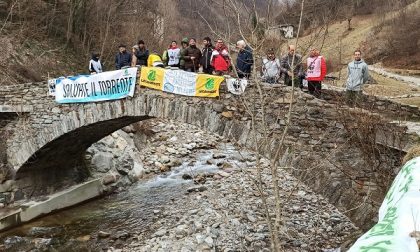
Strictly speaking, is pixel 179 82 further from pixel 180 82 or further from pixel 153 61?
pixel 153 61

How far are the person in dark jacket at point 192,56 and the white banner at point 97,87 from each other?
1.29m

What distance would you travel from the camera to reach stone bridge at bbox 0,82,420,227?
6801 mm

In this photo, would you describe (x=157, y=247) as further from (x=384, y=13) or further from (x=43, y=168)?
(x=384, y=13)

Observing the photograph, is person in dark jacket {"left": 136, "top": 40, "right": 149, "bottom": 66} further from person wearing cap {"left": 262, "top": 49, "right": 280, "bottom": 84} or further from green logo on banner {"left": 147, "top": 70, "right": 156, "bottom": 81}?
person wearing cap {"left": 262, "top": 49, "right": 280, "bottom": 84}

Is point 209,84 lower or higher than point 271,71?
lower

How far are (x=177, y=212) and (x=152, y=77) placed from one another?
3.61m

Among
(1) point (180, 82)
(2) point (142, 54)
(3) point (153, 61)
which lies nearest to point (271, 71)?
(1) point (180, 82)

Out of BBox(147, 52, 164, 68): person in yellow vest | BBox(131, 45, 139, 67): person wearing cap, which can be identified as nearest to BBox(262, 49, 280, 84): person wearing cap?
BBox(147, 52, 164, 68): person in yellow vest

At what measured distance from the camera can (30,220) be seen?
10.6m

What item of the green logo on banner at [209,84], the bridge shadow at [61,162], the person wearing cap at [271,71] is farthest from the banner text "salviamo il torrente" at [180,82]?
the bridge shadow at [61,162]

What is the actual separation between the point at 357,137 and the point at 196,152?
9.75 meters

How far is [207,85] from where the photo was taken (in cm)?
804

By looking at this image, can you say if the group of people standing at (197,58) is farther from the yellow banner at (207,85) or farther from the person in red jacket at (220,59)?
the yellow banner at (207,85)

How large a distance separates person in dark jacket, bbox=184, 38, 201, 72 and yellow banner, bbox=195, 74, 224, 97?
1.52 m
